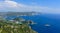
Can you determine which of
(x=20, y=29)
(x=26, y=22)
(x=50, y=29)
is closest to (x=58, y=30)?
(x=50, y=29)

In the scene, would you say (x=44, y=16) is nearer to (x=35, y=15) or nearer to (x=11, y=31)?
(x=35, y=15)

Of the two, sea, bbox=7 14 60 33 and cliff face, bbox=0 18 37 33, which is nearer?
sea, bbox=7 14 60 33

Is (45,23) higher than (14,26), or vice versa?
(45,23)

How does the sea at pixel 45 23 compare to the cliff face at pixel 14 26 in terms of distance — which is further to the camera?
the cliff face at pixel 14 26

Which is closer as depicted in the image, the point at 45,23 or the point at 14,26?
the point at 45,23
